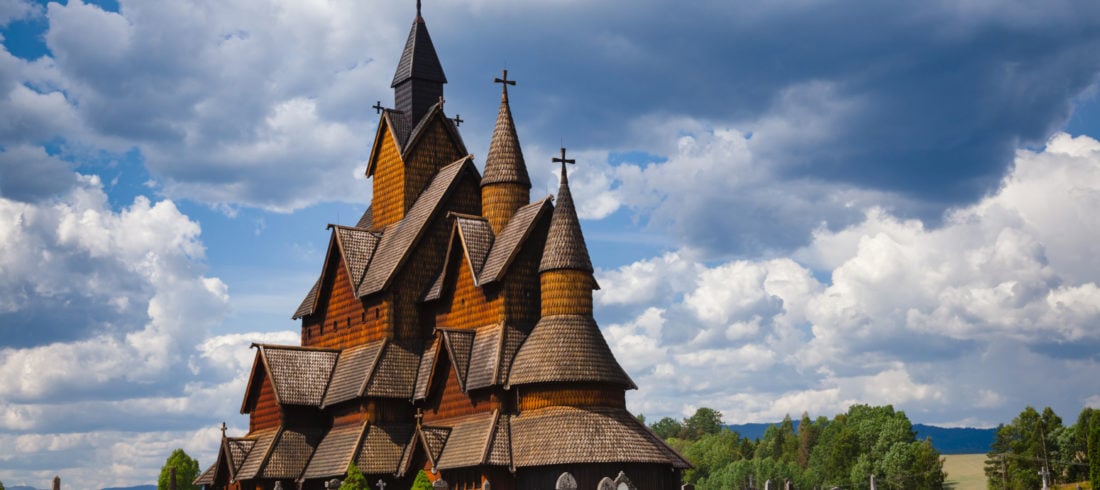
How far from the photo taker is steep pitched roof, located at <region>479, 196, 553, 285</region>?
42406 millimetres

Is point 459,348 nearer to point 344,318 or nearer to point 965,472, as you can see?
point 344,318

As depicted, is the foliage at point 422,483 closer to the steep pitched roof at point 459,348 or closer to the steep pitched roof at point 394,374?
the steep pitched roof at point 459,348

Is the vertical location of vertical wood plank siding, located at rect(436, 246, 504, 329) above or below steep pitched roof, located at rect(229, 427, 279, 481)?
above

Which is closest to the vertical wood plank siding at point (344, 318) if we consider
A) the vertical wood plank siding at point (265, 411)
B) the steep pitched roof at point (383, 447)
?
the vertical wood plank siding at point (265, 411)

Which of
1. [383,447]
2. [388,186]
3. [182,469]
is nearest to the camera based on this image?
[383,447]

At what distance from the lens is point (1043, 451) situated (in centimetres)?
10038

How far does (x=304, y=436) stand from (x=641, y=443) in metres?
14.8

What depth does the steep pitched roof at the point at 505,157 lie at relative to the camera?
1833 inches

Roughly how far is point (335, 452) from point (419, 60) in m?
17.7

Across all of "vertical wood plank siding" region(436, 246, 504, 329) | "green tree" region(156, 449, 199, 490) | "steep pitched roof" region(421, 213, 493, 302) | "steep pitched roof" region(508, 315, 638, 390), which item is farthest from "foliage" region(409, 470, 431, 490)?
"green tree" region(156, 449, 199, 490)

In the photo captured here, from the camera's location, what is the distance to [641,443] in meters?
39.1

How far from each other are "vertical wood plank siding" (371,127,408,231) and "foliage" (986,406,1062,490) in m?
66.5

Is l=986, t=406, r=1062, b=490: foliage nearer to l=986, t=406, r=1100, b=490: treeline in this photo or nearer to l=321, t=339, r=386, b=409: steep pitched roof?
l=986, t=406, r=1100, b=490: treeline

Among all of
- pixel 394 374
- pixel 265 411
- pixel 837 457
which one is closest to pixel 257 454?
pixel 265 411
